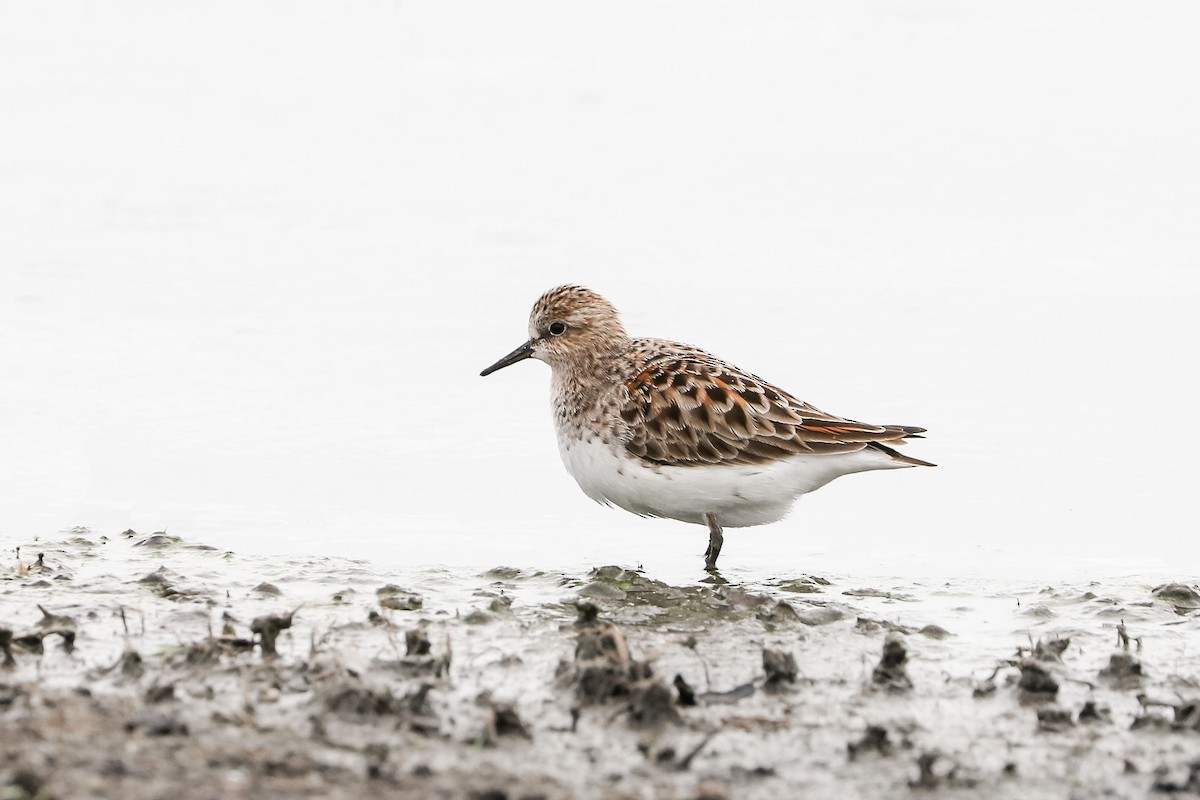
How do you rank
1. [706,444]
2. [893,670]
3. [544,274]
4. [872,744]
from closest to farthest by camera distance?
[872,744], [893,670], [706,444], [544,274]

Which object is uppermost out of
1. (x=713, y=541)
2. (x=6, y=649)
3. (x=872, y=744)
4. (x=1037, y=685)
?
(x=713, y=541)

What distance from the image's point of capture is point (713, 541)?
9133 mm

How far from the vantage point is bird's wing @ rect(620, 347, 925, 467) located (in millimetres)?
8836

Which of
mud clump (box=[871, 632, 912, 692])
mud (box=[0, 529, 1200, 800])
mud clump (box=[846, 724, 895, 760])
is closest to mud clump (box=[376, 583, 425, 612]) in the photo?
mud (box=[0, 529, 1200, 800])

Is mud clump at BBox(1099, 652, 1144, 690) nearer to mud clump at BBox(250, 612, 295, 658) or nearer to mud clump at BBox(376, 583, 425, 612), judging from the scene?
mud clump at BBox(376, 583, 425, 612)

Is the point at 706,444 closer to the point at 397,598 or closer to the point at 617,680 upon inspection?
the point at 397,598

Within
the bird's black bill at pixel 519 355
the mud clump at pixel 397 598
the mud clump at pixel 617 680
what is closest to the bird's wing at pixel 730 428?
the bird's black bill at pixel 519 355

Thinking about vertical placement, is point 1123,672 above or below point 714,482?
below

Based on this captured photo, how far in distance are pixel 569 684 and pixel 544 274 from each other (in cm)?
763

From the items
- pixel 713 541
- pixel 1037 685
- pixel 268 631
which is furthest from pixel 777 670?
pixel 713 541

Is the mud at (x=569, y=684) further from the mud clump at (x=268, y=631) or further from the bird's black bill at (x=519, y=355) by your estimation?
the bird's black bill at (x=519, y=355)

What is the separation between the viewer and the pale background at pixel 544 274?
10.1 metres

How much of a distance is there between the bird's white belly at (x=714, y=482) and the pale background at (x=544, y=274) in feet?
1.35

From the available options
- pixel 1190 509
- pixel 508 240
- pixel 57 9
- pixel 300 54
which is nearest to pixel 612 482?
pixel 1190 509
